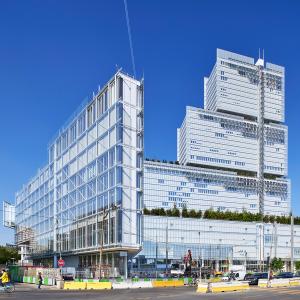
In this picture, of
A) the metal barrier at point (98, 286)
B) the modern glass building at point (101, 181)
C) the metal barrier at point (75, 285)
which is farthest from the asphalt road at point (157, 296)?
the modern glass building at point (101, 181)

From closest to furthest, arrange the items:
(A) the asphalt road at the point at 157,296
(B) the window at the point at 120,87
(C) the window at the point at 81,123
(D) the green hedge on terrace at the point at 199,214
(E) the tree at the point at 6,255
A: (A) the asphalt road at the point at 157,296
(B) the window at the point at 120,87
(C) the window at the point at 81,123
(E) the tree at the point at 6,255
(D) the green hedge on terrace at the point at 199,214

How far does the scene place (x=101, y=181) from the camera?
279 feet

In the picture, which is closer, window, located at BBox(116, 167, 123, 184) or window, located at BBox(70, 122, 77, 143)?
window, located at BBox(116, 167, 123, 184)

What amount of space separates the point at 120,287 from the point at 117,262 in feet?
79.2

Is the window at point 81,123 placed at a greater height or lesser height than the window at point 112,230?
greater

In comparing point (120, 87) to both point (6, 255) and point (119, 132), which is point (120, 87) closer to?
point (119, 132)

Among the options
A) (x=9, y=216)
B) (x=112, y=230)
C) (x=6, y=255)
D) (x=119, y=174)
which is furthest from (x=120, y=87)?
(x=6, y=255)

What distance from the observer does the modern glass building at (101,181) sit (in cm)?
7862

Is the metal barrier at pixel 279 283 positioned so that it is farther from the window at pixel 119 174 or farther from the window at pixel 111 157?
the window at pixel 111 157

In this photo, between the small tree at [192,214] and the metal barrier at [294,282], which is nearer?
the metal barrier at [294,282]

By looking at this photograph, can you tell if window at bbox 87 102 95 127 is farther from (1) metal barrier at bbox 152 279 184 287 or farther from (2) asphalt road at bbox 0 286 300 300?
(2) asphalt road at bbox 0 286 300 300

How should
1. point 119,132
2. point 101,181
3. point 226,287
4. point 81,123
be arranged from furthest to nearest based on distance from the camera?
point 81,123 → point 101,181 → point 119,132 → point 226,287

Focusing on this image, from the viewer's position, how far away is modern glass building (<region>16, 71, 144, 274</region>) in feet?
258

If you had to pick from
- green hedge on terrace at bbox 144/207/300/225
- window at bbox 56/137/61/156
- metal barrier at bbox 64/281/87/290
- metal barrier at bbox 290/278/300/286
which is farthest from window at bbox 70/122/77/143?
green hedge on terrace at bbox 144/207/300/225
